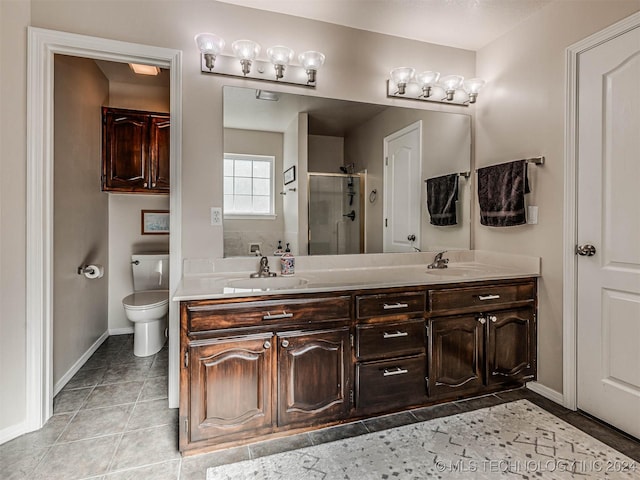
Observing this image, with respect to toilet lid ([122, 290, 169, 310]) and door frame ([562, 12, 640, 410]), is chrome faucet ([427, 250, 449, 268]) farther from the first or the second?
toilet lid ([122, 290, 169, 310])

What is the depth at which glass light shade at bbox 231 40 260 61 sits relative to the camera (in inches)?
82.0

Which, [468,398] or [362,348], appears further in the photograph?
[468,398]

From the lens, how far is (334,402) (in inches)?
71.7

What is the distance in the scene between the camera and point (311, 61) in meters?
2.22

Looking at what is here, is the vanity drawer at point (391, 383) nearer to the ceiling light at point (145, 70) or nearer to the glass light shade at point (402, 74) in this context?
the glass light shade at point (402, 74)

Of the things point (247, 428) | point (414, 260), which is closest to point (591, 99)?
point (414, 260)

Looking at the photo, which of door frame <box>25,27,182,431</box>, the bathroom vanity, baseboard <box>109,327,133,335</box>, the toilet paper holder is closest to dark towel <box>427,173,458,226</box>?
the bathroom vanity

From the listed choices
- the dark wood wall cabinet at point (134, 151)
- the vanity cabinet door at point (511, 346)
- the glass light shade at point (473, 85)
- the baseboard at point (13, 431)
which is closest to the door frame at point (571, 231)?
the vanity cabinet door at point (511, 346)

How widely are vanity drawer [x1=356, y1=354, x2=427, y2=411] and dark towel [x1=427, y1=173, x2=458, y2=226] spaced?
120 cm

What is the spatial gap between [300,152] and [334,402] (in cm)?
161

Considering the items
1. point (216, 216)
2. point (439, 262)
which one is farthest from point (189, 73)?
point (439, 262)

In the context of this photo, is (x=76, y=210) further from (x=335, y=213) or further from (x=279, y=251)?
(x=335, y=213)

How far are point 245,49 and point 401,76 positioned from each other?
3.70 ft

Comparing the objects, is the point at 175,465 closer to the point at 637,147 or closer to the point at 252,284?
the point at 252,284
